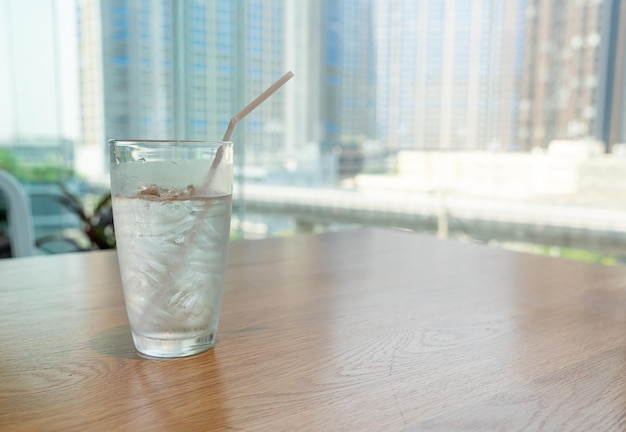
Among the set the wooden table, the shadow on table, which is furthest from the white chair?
the shadow on table

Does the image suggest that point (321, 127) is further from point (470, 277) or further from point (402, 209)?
point (470, 277)

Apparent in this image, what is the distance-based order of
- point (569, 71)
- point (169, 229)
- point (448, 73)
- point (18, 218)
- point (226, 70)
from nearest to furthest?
point (169, 229), point (18, 218), point (226, 70), point (569, 71), point (448, 73)

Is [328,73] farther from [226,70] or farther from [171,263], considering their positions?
[171,263]

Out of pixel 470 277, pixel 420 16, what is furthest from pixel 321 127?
pixel 470 277

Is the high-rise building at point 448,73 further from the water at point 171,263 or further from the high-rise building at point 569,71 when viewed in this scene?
the water at point 171,263

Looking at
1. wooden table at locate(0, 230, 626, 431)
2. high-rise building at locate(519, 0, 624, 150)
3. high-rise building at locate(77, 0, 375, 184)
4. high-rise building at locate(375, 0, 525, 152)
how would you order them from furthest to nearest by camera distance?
high-rise building at locate(375, 0, 525, 152), high-rise building at locate(519, 0, 624, 150), high-rise building at locate(77, 0, 375, 184), wooden table at locate(0, 230, 626, 431)

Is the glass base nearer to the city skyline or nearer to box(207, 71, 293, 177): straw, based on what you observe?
box(207, 71, 293, 177): straw

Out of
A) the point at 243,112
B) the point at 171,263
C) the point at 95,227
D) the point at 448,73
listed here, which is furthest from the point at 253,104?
the point at 448,73
